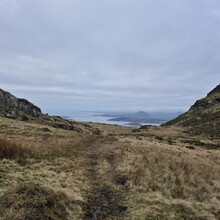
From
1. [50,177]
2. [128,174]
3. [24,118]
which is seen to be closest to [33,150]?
[50,177]

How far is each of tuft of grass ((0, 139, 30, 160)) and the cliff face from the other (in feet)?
173

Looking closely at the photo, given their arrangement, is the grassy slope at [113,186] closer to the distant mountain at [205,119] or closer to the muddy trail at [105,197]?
the muddy trail at [105,197]

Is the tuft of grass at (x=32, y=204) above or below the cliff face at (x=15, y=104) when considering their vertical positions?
below

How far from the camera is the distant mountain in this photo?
8315cm

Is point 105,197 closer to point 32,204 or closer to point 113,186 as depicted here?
point 113,186

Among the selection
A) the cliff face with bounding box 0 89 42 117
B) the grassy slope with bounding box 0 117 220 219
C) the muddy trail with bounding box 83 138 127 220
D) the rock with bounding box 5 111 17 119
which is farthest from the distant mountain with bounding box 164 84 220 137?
the muddy trail with bounding box 83 138 127 220

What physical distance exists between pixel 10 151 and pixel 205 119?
94.7 metres

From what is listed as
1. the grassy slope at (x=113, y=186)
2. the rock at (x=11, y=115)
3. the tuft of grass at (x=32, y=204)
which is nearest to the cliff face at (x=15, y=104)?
the rock at (x=11, y=115)

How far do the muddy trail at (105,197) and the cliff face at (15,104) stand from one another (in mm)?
59251

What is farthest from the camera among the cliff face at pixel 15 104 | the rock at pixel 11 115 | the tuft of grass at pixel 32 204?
the cliff face at pixel 15 104

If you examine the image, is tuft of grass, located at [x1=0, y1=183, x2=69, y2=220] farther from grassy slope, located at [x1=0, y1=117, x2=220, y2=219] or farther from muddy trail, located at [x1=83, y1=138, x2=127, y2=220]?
muddy trail, located at [x1=83, y1=138, x2=127, y2=220]

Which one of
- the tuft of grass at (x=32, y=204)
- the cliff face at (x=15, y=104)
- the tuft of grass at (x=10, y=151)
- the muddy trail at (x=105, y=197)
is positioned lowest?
the muddy trail at (x=105, y=197)

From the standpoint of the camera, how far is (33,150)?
23.0m

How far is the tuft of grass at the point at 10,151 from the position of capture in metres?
19.7
